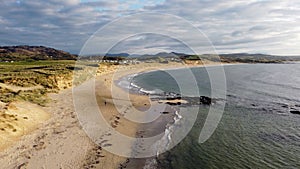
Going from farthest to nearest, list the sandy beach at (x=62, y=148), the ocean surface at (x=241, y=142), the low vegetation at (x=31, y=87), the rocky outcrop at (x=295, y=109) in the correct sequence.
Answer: the rocky outcrop at (x=295, y=109), the low vegetation at (x=31, y=87), the ocean surface at (x=241, y=142), the sandy beach at (x=62, y=148)

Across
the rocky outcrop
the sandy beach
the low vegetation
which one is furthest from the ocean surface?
the low vegetation

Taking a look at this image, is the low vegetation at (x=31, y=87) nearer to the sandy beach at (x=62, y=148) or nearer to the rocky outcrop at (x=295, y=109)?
the sandy beach at (x=62, y=148)

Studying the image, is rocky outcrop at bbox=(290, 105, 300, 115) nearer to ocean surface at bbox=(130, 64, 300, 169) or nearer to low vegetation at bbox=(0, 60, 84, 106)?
ocean surface at bbox=(130, 64, 300, 169)

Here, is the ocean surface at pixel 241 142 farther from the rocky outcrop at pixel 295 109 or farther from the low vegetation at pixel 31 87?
the low vegetation at pixel 31 87

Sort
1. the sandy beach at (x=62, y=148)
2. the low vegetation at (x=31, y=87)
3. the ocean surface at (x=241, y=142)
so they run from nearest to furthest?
the sandy beach at (x=62, y=148), the ocean surface at (x=241, y=142), the low vegetation at (x=31, y=87)

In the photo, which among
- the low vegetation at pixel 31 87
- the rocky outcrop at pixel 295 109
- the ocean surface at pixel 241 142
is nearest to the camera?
the ocean surface at pixel 241 142

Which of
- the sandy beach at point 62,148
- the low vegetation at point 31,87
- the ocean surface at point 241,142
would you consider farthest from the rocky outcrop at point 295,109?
the low vegetation at point 31,87

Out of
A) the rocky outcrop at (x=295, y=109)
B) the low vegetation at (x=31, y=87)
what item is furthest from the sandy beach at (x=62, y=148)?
the rocky outcrop at (x=295, y=109)

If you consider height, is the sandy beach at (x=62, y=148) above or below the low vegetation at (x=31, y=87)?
below

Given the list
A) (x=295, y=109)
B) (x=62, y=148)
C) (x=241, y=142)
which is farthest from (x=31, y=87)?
(x=295, y=109)

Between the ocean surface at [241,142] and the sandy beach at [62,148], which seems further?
the ocean surface at [241,142]

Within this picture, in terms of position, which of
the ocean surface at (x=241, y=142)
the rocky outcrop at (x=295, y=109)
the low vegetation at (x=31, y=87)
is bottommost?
the ocean surface at (x=241, y=142)

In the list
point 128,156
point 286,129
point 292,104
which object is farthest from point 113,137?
point 292,104
